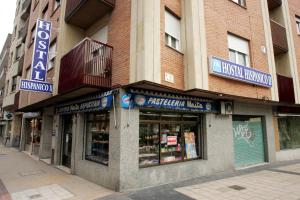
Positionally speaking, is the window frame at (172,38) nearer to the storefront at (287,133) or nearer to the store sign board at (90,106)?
the store sign board at (90,106)

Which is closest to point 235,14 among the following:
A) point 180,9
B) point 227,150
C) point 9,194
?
point 180,9

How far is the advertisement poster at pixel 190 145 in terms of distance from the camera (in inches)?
351

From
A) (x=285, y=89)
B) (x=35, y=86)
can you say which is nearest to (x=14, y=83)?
(x=35, y=86)

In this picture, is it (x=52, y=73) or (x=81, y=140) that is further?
(x=52, y=73)

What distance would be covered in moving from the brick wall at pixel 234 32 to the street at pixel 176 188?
3309 millimetres

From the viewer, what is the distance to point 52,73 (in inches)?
439

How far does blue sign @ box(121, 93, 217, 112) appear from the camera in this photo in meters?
6.97

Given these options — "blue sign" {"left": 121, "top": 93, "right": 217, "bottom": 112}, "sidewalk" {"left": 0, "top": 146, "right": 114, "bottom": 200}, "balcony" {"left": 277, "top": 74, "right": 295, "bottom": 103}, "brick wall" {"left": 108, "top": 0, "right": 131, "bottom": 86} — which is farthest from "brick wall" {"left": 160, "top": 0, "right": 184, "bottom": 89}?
"balcony" {"left": 277, "top": 74, "right": 295, "bottom": 103}

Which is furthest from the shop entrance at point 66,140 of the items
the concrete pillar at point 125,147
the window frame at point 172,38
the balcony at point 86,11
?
the window frame at point 172,38

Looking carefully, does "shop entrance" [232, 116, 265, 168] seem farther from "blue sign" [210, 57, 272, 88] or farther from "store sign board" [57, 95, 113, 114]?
"store sign board" [57, 95, 113, 114]

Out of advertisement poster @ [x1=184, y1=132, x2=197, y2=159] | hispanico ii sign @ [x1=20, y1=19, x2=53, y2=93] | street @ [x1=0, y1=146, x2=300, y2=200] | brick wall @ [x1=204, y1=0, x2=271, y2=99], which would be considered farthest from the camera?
hispanico ii sign @ [x1=20, y1=19, x2=53, y2=93]

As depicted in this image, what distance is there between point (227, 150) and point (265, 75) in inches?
152

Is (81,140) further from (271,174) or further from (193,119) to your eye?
(271,174)

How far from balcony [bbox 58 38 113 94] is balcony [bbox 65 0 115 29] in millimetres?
1658
